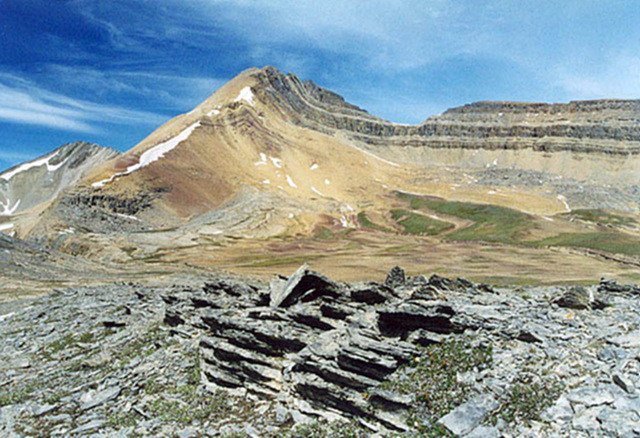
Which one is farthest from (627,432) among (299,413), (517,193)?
(517,193)

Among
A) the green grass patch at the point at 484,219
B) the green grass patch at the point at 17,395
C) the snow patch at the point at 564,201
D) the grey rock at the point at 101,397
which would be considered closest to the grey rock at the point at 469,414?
the grey rock at the point at 101,397

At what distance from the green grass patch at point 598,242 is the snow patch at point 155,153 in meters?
122

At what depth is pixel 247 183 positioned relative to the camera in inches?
6102

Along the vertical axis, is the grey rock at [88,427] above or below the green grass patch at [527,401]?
below

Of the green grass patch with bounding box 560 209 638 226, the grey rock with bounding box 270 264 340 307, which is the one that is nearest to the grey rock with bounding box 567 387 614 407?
the grey rock with bounding box 270 264 340 307

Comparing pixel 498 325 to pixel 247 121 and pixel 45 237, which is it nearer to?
pixel 45 237

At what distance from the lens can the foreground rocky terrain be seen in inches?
401

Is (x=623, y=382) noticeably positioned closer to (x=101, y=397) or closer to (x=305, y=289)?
(x=305, y=289)

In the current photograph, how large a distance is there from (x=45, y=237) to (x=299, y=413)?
104 m

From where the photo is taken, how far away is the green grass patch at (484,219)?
104688mm

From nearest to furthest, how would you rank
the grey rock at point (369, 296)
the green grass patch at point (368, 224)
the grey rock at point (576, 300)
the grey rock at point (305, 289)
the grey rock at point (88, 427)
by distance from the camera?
the grey rock at point (88, 427), the grey rock at point (576, 300), the grey rock at point (369, 296), the grey rock at point (305, 289), the green grass patch at point (368, 224)

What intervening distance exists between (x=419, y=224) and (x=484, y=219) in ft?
66.5

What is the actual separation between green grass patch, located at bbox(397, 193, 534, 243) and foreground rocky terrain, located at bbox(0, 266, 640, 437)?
3601 inches

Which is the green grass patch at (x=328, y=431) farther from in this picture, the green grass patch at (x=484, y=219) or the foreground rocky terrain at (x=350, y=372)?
the green grass patch at (x=484, y=219)
